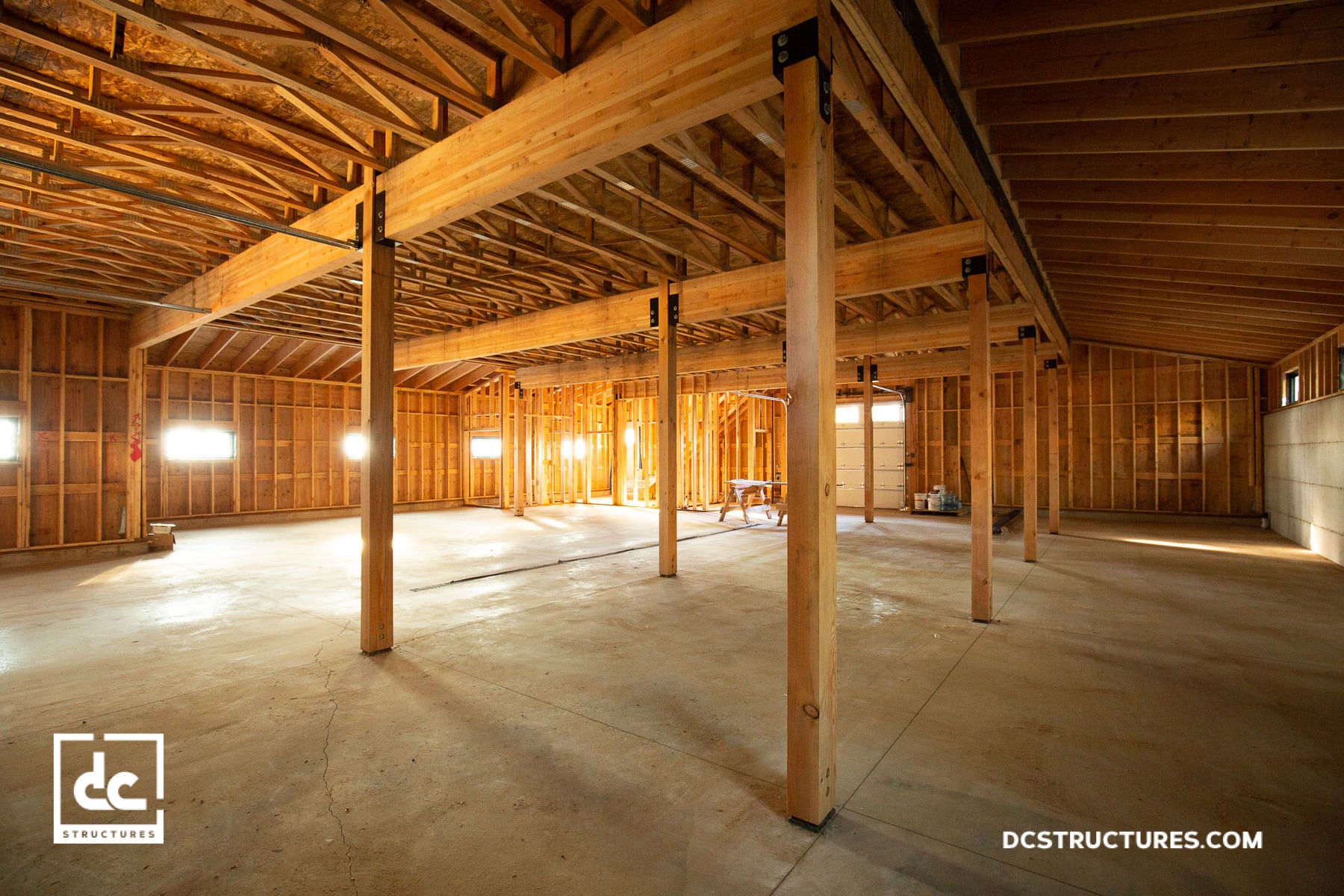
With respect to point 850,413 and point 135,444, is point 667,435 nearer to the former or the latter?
point 135,444

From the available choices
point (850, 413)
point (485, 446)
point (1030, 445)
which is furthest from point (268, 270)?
point (850, 413)

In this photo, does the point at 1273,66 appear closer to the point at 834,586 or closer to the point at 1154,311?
the point at 834,586

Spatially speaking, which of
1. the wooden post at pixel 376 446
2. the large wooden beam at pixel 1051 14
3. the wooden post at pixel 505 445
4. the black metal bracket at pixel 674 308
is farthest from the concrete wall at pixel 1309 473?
the wooden post at pixel 505 445

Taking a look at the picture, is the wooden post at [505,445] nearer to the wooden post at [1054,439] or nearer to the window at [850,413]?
the window at [850,413]

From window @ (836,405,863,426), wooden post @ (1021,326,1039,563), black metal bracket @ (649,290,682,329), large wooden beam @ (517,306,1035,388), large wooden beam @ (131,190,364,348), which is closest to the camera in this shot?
large wooden beam @ (131,190,364,348)

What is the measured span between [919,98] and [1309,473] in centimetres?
1107

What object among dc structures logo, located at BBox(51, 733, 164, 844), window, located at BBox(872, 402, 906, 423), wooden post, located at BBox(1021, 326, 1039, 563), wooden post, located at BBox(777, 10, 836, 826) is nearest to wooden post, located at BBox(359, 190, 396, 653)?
dc structures logo, located at BBox(51, 733, 164, 844)

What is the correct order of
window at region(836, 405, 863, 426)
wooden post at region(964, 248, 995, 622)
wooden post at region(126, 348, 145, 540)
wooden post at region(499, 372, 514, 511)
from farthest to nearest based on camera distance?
window at region(836, 405, 863, 426), wooden post at region(499, 372, 514, 511), wooden post at region(126, 348, 145, 540), wooden post at region(964, 248, 995, 622)

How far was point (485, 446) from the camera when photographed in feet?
60.2

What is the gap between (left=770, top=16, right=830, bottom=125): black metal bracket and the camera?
260cm

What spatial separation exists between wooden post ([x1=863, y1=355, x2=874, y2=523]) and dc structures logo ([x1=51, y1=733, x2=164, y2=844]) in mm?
13088

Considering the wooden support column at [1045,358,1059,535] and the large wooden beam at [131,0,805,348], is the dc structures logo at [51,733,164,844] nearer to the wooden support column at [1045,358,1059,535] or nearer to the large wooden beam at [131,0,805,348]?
the large wooden beam at [131,0,805,348]

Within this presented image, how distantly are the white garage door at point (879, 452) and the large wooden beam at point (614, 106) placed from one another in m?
14.0

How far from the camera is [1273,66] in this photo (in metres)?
3.37
